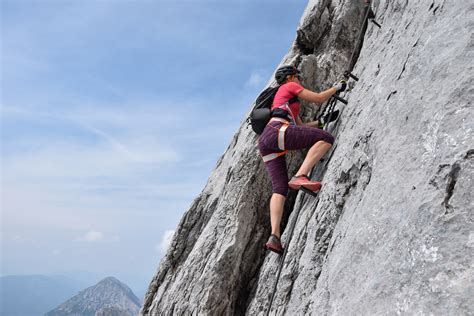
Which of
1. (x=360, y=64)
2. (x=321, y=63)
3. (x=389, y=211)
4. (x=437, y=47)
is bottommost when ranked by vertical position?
(x=389, y=211)

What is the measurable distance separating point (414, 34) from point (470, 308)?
17.0ft

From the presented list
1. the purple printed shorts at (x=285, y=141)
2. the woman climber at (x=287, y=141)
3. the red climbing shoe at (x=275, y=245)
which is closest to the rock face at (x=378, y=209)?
the red climbing shoe at (x=275, y=245)

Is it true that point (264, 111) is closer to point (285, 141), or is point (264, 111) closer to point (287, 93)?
point (287, 93)

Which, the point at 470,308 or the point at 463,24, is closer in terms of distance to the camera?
the point at 470,308

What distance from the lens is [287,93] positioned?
9.12 meters

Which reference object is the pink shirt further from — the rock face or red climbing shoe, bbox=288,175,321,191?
red climbing shoe, bbox=288,175,321,191

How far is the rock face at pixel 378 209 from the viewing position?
411cm

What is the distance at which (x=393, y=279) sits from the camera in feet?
14.3

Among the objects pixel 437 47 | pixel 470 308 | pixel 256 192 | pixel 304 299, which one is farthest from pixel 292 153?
pixel 470 308

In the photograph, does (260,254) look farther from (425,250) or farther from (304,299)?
(425,250)

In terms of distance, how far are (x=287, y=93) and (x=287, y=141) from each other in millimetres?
1376

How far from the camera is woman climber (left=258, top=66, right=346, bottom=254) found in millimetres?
8242

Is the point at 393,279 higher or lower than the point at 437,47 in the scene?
lower

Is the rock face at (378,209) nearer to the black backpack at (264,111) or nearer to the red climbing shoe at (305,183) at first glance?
the red climbing shoe at (305,183)
